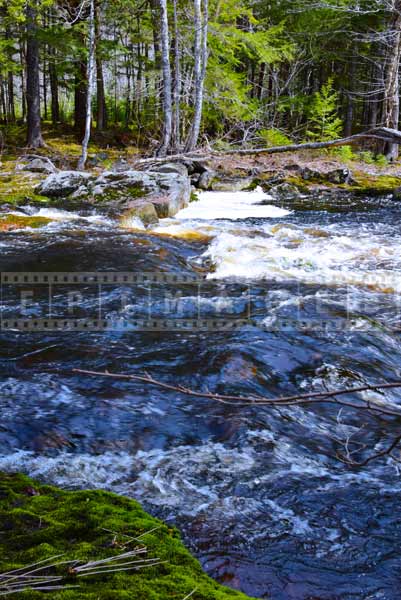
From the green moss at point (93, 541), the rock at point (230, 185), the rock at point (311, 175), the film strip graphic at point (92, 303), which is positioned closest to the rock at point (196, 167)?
the rock at point (230, 185)

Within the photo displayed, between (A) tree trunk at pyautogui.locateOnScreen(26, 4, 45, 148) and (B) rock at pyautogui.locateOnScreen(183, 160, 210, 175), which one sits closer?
(B) rock at pyautogui.locateOnScreen(183, 160, 210, 175)

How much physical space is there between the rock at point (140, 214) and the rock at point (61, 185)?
7.98 feet

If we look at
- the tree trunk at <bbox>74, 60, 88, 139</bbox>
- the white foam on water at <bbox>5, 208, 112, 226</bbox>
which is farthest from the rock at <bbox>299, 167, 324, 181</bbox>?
the tree trunk at <bbox>74, 60, 88, 139</bbox>

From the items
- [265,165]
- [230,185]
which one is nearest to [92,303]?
[230,185]

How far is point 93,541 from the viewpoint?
86.6 inches

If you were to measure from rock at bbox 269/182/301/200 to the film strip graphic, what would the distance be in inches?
356

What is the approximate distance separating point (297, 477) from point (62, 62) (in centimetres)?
2142

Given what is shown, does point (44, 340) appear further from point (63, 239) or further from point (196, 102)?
point (196, 102)

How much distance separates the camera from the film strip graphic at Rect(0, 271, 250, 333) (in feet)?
19.3

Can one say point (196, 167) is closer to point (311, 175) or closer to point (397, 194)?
point (311, 175)

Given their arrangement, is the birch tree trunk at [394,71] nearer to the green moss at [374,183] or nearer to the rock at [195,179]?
the green moss at [374,183]

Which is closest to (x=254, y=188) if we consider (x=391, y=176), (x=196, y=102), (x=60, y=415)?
(x=196, y=102)

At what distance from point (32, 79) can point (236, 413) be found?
18608 millimetres

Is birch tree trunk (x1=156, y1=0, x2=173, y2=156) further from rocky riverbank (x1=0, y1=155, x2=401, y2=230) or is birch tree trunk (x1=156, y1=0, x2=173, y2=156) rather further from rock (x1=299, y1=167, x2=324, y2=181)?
rock (x1=299, y1=167, x2=324, y2=181)
